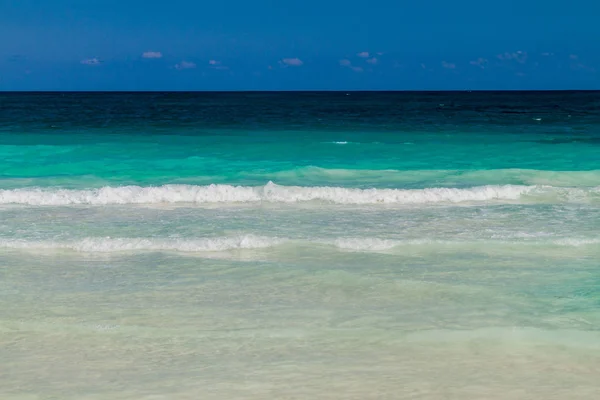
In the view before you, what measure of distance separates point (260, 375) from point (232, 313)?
1503mm

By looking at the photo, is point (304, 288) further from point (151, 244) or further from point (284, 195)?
point (284, 195)

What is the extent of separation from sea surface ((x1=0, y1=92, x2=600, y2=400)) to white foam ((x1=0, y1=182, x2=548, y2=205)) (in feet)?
0.15

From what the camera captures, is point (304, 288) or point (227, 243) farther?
point (227, 243)

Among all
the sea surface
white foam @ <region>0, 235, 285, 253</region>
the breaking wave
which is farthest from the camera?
the breaking wave

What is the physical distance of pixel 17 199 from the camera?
14.4 metres

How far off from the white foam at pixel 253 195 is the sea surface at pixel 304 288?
1.9 inches

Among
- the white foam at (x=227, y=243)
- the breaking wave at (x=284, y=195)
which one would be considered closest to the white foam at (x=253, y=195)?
the breaking wave at (x=284, y=195)

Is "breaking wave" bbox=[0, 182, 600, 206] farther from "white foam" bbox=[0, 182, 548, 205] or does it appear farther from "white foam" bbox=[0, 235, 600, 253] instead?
"white foam" bbox=[0, 235, 600, 253]

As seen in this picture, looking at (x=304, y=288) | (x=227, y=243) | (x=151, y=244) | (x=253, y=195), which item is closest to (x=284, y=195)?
(x=253, y=195)

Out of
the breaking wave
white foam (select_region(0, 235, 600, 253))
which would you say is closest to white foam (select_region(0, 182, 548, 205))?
the breaking wave

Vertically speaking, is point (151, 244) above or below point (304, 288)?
above

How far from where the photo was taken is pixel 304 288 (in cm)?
795

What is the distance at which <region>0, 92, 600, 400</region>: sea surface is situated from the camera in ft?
18.7

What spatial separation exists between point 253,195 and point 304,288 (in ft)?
22.6
